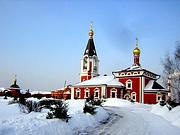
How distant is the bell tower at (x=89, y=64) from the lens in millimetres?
56406

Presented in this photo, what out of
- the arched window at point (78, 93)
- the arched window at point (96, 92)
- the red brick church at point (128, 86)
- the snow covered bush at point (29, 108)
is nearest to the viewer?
the snow covered bush at point (29, 108)

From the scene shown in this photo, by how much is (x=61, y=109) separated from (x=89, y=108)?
3749 millimetres

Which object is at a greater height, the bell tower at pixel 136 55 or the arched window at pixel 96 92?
the bell tower at pixel 136 55

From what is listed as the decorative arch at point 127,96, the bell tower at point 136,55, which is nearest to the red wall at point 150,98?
the decorative arch at point 127,96

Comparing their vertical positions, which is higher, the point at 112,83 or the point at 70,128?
the point at 112,83

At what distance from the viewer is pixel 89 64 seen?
56438 mm

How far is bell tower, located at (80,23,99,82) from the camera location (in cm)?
5641

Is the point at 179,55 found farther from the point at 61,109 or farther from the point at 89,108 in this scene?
the point at 61,109

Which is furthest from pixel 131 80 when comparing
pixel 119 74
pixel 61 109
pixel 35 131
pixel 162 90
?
pixel 35 131

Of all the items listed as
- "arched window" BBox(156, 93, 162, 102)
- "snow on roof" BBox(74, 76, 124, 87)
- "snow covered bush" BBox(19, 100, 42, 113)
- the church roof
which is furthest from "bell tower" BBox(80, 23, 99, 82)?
"snow covered bush" BBox(19, 100, 42, 113)

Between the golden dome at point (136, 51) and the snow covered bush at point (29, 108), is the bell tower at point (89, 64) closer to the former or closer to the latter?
the golden dome at point (136, 51)

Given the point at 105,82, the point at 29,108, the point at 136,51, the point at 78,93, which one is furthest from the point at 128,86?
the point at 29,108

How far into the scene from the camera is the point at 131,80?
155 ft

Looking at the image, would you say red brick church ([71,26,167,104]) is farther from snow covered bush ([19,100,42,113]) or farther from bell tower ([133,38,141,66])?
snow covered bush ([19,100,42,113])
